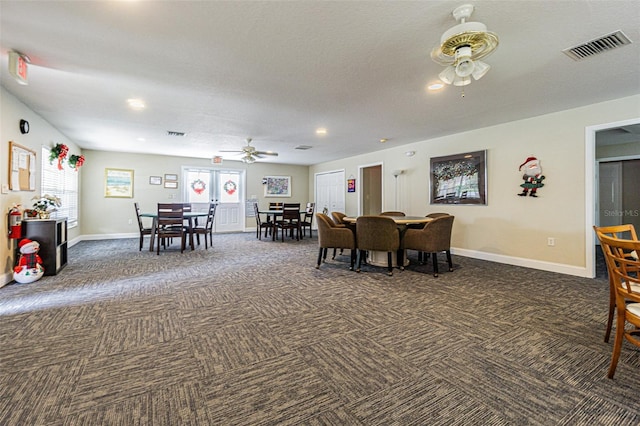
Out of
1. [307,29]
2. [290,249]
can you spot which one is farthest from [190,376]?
[290,249]

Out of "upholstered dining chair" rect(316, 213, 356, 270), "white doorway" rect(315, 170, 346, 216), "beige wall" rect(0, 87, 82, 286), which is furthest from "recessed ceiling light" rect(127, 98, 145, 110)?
"white doorway" rect(315, 170, 346, 216)

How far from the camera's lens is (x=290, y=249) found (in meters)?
6.16

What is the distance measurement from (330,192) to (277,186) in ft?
6.68

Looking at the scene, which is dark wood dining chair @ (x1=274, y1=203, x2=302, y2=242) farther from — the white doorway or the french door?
the french door

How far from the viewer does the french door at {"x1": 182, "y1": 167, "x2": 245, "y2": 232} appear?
29.3ft

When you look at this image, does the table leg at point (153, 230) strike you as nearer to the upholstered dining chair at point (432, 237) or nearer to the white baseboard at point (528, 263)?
the upholstered dining chair at point (432, 237)

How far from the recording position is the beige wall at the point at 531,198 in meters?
4.02

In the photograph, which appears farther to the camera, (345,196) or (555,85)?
(345,196)

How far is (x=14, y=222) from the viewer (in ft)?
11.7

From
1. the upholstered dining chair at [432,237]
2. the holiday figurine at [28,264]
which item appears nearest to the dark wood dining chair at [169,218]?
the holiday figurine at [28,264]

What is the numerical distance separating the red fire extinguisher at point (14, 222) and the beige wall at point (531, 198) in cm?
681

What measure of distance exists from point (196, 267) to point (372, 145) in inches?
189

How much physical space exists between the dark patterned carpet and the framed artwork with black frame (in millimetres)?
2089

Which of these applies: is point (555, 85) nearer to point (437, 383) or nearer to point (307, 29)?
point (307, 29)
